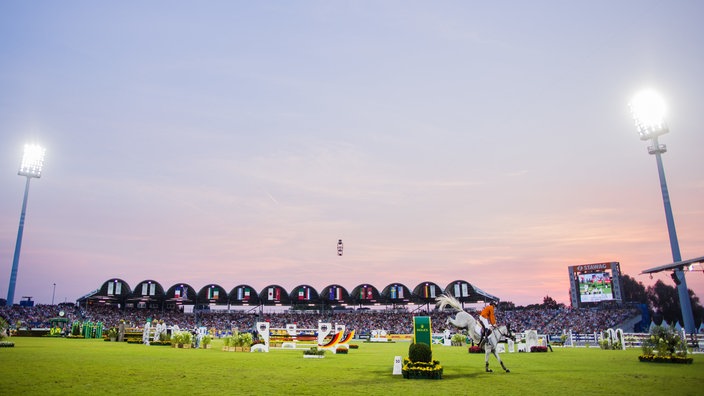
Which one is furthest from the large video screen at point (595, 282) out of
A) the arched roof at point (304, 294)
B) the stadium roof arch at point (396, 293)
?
the arched roof at point (304, 294)

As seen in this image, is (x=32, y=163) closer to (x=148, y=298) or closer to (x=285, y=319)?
(x=148, y=298)

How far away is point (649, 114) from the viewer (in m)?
52.8

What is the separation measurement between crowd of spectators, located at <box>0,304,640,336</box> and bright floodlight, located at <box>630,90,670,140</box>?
31274 mm

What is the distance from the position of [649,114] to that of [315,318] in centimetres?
6785

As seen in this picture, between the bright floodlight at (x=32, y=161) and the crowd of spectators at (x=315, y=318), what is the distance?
72.2ft

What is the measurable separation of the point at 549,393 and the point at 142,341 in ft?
141

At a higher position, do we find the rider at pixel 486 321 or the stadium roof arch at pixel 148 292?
the stadium roof arch at pixel 148 292

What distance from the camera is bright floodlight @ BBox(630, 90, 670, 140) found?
51781mm

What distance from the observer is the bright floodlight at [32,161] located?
235ft

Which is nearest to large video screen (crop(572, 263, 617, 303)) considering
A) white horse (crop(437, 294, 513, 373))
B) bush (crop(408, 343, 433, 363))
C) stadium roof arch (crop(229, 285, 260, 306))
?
stadium roof arch (crop(229, 285, 260, 306))

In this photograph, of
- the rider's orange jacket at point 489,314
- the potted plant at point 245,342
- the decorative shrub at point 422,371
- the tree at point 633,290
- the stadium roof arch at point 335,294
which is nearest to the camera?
the decorative shrub at point 422,371

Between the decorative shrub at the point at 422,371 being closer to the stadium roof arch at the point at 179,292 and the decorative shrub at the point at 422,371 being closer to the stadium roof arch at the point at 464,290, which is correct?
the stadium roof arch at the point at 464,290

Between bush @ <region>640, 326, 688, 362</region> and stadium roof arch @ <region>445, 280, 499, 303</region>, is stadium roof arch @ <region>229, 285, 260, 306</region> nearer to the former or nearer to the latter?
stadium roof arch @ <region>445, 280, 499, 303</region>

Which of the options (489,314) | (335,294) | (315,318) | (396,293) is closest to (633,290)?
(396,293)
